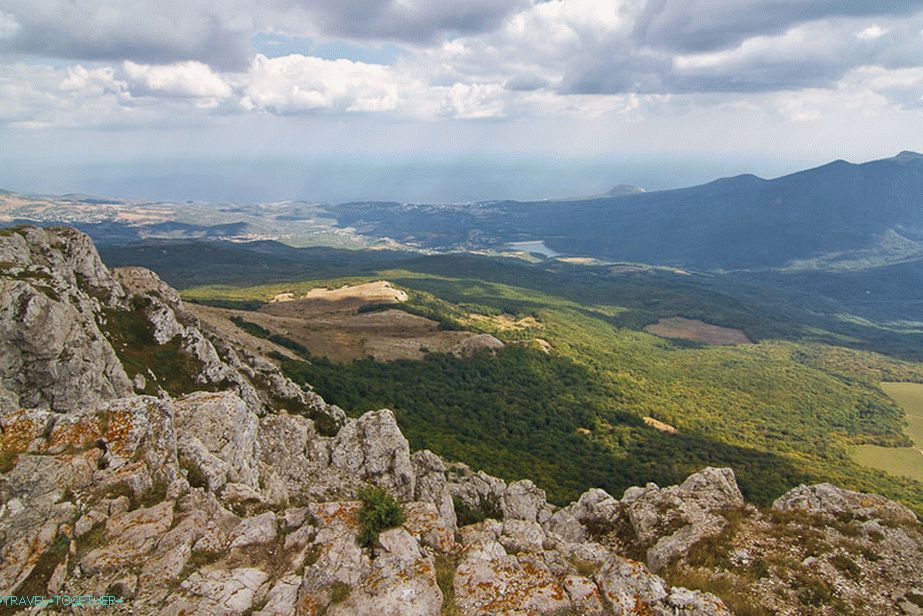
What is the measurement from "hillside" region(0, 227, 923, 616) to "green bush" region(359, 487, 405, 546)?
8 cm

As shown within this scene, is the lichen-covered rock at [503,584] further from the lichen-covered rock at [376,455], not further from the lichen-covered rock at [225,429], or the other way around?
the lichen-covered rock at [376,455]

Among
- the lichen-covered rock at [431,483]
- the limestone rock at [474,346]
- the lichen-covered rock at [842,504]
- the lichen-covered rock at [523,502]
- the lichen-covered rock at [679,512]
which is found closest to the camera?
the lichen-covered rock at [679,512]

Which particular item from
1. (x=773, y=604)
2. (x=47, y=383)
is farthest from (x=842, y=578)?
(x=47, y=383)

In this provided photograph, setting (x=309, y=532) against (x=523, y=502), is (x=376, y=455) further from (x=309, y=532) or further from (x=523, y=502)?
(x=309, y=532)

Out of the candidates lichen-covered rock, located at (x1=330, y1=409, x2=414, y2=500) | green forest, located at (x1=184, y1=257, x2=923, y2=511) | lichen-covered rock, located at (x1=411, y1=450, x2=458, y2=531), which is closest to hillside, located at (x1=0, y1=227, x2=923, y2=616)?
lichen-covered rock, located at (x1=330, y1=409, x2=414, y2=500)

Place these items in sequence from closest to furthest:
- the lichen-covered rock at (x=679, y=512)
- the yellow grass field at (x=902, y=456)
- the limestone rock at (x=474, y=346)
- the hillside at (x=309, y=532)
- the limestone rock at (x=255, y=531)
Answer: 1. the hillside at (x=309, y=532)
2. the limestone rock at (x=255, y=531)
3. the lichen-covered rock at (x=679, y=512)
4. the yellow grass field at (x=902, y=456)
5. the limestone rock at (x=474, y=346)

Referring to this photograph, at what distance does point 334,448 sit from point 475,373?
7962 centimetres

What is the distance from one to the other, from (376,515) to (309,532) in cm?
248

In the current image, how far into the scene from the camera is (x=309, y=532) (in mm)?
17266

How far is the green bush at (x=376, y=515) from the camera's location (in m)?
16.7

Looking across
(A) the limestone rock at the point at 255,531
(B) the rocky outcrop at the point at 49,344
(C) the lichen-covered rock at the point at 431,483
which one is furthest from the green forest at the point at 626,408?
(A) the limestone rock at the point at 255,531

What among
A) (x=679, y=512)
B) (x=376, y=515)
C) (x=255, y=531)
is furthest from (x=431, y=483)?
(x=255, y=531)

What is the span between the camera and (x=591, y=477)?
6744 cm

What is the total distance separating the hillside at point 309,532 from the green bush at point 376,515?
81 mm
